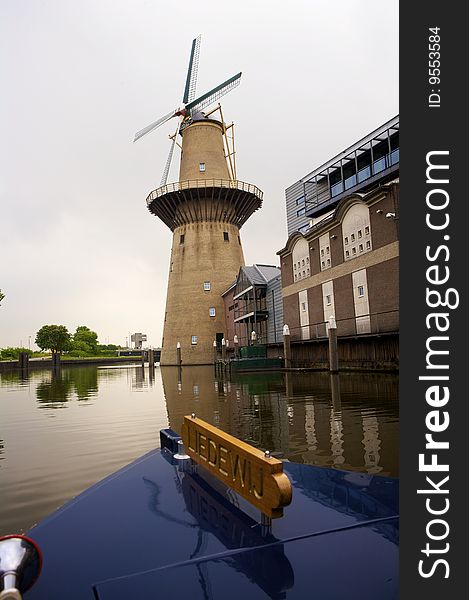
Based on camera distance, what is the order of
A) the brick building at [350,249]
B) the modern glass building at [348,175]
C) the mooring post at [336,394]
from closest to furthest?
the mooring post at [336,394] < the brick building at [350,249] < the modern glass building at [348,175]

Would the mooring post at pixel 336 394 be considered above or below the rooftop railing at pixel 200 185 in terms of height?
below

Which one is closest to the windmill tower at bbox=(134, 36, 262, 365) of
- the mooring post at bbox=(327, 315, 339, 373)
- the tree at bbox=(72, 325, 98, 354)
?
the mooring post at bbox=(327, 315, 339, 373)

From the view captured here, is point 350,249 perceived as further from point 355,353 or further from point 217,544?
point 217,544

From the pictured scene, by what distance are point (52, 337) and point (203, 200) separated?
66195mm

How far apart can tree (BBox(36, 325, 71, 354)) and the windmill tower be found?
59047 mm

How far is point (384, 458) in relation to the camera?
6172 millimetres

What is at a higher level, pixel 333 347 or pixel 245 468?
pixel 333 347

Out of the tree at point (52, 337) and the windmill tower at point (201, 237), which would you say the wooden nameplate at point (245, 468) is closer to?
the windmill tower at point (201, 237)

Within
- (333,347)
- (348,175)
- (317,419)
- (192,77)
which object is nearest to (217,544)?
(317,419)

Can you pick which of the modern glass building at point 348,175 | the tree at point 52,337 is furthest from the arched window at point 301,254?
the tree at point 52,337

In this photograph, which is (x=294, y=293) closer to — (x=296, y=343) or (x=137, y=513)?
(x=296, y=343)

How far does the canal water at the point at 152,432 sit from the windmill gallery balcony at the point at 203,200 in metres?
34.7

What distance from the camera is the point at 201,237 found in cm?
4841

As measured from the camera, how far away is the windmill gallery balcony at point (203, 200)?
47344 mm
